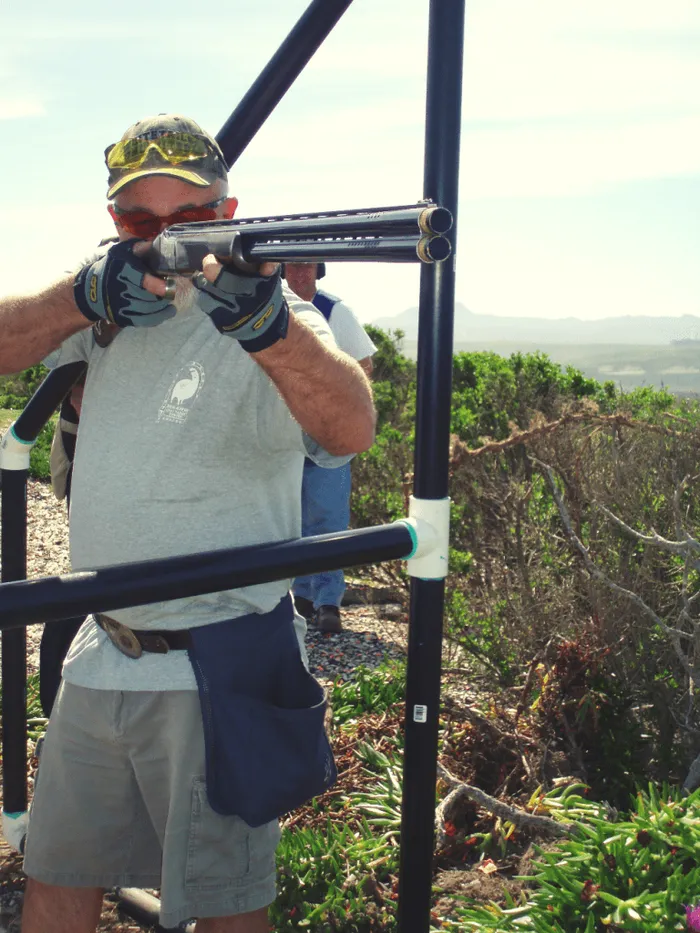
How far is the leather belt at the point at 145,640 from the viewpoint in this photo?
1926mm

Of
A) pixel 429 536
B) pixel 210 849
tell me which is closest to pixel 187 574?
pixel 429 536

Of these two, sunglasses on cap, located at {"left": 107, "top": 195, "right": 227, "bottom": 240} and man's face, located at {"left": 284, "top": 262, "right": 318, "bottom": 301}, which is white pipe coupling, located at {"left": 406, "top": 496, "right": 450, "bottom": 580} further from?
man's face, located at {"left": 284, "top": 262, "right": 318, "bottom": 301}

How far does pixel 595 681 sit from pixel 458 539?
1140mm

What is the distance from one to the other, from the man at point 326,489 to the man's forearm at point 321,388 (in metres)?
2.21

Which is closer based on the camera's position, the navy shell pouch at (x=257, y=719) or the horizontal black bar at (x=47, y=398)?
the navy shell pouch at (x=257, y=719)

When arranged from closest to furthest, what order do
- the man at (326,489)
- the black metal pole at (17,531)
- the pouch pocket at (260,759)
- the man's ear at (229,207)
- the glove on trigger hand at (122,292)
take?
the glove on trigger hand at (122,292) → the pouch pocket at (260,759) → the man's ear at (229,207) → the black metal pole at (17,531) → the man at (326,489)

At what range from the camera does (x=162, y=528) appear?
1.92 metres

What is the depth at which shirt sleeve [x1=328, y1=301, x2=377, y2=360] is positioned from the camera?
4.27 meters

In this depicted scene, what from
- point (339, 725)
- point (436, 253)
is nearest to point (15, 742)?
point (339, 725)

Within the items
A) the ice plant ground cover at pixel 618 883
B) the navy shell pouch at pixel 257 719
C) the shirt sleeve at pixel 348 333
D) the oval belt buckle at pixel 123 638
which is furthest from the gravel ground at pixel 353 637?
the oval belt buckle at pixel 123 638

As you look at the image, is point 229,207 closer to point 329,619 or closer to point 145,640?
point 145,640

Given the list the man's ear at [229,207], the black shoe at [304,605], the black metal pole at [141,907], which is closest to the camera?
the man's ear at [229,207]

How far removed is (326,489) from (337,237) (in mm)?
3461

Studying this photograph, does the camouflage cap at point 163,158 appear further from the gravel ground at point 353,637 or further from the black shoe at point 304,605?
the black shoe at point 304,605
